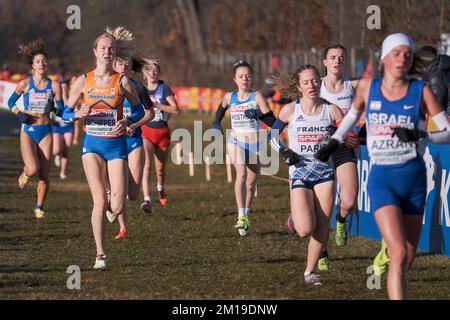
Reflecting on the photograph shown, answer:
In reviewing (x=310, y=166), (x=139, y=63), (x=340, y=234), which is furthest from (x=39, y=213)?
(x=310, y=166)

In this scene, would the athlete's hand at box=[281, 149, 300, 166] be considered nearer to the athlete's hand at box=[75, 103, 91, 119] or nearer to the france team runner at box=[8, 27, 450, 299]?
the france team runner at box=[8, 27, 450, 299]

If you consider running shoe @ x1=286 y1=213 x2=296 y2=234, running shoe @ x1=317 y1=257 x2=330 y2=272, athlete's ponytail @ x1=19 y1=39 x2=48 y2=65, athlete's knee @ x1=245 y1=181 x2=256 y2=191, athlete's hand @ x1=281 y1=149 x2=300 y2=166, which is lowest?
running shoe @ x1=317 y1=257 x2=330 y2=272

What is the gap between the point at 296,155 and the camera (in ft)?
33.9

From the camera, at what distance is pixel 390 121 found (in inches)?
331

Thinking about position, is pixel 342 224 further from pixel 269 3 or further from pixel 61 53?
pixel 61 53

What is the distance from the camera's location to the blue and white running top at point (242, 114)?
15086 millimetres

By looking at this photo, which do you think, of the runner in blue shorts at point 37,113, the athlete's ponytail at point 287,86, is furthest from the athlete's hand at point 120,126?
the runner in blue shorts at point 37,113

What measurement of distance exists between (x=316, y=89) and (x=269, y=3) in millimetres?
45732

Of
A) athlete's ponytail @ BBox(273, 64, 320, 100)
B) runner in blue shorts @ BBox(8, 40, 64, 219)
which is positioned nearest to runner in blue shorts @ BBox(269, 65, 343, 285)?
athlete's ponytail @ BBox(273, 64, 320, 100)

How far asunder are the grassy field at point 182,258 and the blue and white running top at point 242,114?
1.37 meters

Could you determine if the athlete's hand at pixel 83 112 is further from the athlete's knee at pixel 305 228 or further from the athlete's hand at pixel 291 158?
the athlete's knee at pixel 305 228

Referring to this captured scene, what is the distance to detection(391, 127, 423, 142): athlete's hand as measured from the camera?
8.25 metres

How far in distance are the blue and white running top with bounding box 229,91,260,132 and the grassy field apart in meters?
1.37

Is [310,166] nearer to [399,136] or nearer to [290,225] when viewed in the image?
[399,136]
